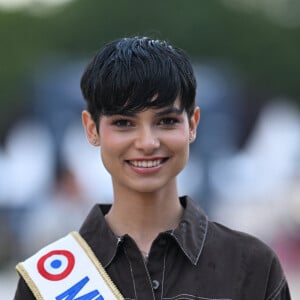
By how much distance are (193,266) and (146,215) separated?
232 mm

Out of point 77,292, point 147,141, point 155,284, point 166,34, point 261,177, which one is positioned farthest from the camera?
point 166,34

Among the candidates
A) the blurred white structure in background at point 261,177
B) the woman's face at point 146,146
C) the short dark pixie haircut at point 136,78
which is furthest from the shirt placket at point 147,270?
the blurred white structure in background at point 261,177

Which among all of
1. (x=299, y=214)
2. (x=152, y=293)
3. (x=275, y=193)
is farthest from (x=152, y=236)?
(x=275, y=193)

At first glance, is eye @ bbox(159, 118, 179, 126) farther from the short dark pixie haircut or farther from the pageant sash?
the pageant sash

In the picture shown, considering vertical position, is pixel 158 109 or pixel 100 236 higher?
pixel 158 109

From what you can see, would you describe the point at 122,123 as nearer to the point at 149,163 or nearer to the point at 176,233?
the point at 149,163

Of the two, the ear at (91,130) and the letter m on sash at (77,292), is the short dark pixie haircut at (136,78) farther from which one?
the letter m on sash at (77,292)

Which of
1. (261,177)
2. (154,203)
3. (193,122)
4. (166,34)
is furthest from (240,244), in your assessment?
(166,34)

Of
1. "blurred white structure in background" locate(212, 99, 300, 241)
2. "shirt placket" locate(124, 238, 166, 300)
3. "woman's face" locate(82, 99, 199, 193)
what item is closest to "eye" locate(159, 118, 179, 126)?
"woman's face" locate(82, 99, 199, 193)

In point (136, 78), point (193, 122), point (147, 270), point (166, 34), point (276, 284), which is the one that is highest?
A: point (166, 34)

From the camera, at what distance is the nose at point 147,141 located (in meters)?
3.71

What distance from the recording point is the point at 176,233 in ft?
12.7

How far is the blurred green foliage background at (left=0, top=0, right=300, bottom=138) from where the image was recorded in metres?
29.2

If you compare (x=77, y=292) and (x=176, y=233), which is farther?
(x=77, y=292)
